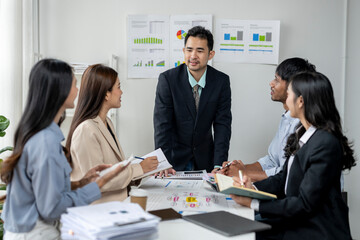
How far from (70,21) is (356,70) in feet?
8.59

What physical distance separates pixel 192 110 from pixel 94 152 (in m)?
1.14

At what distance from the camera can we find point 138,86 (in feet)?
11.2

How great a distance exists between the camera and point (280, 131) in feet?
7.88

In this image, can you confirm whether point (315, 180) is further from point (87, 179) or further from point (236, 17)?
point (236, 17)

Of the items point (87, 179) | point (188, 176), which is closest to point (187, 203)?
point (87, 179)

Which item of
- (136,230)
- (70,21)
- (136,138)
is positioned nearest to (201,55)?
(136,138)

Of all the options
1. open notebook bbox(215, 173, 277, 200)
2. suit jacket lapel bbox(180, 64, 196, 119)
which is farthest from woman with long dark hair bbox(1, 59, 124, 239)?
suit jacket lapel bbox(180, 64, 196, 119)

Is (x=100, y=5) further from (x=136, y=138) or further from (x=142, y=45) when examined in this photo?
(x=136, y=138)

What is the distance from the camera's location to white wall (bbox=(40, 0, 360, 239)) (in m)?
3.37

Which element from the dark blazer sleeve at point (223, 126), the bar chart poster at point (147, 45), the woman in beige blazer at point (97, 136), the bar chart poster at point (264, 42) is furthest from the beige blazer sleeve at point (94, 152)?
the bar chart poster at point (264, 42)

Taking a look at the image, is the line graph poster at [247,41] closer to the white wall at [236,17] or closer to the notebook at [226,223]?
the white wall at [236,17]

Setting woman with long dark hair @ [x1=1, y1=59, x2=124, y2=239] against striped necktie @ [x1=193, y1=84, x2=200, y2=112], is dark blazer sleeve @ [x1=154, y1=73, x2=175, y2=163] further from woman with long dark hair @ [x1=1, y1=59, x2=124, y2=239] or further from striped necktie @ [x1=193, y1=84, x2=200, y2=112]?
woman with long dark hair @ [x1=1, y1=59, x2=124, y2=239]

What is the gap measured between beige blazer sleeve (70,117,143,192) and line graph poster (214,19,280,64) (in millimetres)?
1752

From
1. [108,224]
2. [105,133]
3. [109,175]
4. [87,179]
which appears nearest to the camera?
[108,224]
